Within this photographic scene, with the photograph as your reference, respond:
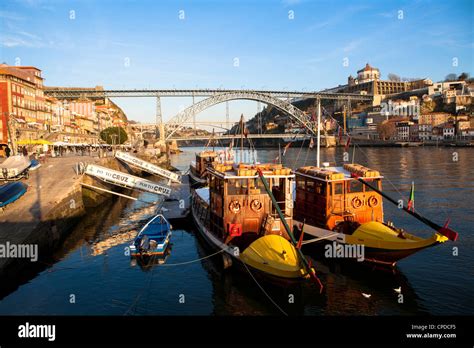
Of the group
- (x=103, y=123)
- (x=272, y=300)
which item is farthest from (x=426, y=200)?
(x=103, y=123)

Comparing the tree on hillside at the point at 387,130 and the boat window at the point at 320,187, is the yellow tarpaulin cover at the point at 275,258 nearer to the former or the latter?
the boat window at the point at 320,187

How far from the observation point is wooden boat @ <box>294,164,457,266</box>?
16550mm

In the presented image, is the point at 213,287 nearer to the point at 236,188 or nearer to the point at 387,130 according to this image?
the point at 236,188

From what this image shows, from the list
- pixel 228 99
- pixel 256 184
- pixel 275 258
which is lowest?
pixel 275 258

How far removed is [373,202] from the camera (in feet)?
62.9

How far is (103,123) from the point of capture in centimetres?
11656

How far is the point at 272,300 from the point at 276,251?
6.16 ft

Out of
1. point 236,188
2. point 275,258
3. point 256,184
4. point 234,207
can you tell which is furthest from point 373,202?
point 275,258

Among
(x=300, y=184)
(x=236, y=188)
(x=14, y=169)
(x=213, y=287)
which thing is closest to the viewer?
(x=213, y=287)

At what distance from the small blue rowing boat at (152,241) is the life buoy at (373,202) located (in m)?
10.5

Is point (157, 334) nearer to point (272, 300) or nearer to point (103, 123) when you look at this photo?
point (272, 300)

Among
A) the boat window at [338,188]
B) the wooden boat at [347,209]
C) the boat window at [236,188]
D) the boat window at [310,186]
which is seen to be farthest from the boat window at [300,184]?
the boat window at [236,188]

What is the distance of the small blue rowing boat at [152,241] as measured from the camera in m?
19.4

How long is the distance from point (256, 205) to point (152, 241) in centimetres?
605
